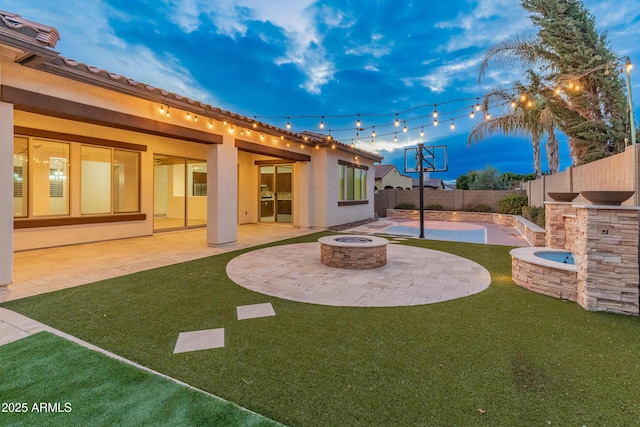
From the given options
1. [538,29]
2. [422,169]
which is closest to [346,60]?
[538,29]

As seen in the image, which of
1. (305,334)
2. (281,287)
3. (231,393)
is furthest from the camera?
(281,287)

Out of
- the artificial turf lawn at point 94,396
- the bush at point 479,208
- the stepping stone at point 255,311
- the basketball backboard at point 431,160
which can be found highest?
the basketball backboard at point 431,160

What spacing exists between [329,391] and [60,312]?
11.3ft

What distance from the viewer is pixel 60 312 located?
3.54 metres

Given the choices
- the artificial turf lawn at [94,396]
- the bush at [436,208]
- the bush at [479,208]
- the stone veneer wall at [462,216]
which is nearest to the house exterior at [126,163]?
the artificial turf lawn at [94,396]

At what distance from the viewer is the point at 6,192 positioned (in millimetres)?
4180

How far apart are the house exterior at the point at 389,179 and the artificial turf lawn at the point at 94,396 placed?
28.8 meters

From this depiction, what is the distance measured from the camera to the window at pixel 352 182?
42.3 feet

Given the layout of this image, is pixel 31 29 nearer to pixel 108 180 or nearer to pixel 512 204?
pixel 108 180

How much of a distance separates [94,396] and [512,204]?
53.7 feet

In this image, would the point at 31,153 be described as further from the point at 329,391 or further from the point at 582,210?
the point at 582,210

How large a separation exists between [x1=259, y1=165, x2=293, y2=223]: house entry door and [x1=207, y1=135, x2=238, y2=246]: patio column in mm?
4603

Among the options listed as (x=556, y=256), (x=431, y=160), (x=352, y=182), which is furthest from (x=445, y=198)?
(x=556, y=256)

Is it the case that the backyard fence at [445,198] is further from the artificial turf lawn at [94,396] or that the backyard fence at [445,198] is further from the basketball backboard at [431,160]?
the artificial turf lawn at [94,396]
